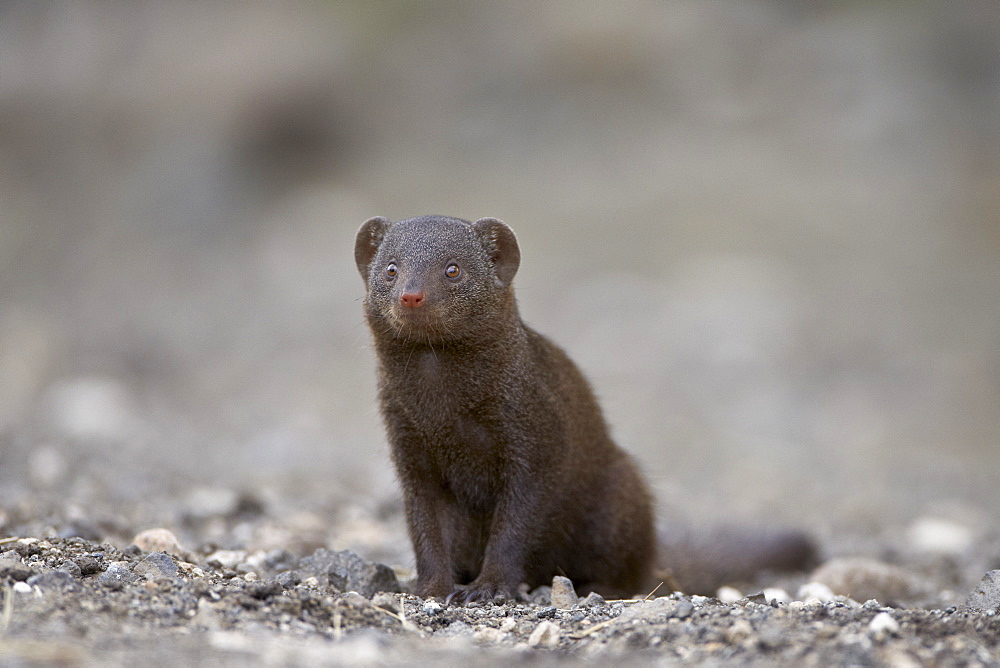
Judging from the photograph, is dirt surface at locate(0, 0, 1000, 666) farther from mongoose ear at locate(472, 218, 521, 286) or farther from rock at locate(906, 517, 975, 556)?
mongoose ear at locate(472, 218, 521, 286)

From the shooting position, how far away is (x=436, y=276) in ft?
17.6

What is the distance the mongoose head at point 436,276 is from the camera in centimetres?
525

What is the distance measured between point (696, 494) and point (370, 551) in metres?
4.31

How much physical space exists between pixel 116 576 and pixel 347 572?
1.25m

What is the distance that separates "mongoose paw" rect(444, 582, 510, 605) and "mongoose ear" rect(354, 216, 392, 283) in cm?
186

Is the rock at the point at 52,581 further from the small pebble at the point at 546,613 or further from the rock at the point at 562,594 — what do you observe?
the rock at the point at 562,594

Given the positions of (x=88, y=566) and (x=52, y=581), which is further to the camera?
(x=88, y=566)

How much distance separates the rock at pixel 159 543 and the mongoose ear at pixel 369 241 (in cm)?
177

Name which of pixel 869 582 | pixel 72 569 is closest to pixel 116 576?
pixel 72 569

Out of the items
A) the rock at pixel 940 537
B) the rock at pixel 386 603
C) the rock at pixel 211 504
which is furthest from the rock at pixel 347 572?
the rock at pixel 940 537

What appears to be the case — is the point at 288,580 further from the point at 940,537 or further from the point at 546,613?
the point at 940,537

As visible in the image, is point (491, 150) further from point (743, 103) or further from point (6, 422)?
A: point (6, 422)

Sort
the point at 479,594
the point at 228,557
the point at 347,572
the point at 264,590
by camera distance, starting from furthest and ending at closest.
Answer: the point at 228,557 → the point at 347,572 → the point at 479,594 → the point at 264,590

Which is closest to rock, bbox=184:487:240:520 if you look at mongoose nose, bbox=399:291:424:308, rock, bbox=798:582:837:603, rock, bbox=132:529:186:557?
rock, bbox=132:529:186:557
